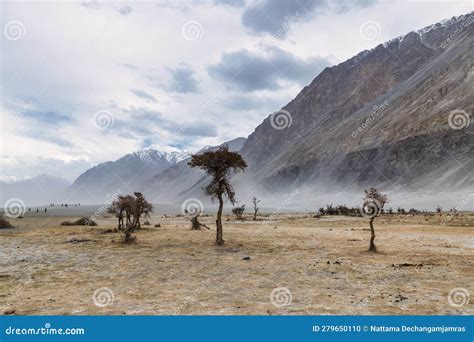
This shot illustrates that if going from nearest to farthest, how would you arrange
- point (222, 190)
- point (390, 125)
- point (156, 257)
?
point (156, 257), point (222, 190), point (390, 125)

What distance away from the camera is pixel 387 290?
1482 centimetres

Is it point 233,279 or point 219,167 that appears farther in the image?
point 219,167

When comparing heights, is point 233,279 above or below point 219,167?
below

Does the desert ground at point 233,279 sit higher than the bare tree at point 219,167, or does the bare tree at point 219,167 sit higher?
the bare tree at point 219,167

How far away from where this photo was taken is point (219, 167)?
3078cm

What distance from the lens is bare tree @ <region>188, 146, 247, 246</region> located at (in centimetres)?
3036

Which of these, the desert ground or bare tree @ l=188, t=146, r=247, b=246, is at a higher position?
bare tree @ l=188, t=146, r=247, b=246

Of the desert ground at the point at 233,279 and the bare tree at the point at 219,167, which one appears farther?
the bare tree at the point at 219,167

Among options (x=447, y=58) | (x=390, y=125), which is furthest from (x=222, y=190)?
(x=447, y=58)

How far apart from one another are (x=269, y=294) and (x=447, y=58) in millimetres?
207733

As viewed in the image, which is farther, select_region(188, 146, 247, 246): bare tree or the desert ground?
select_region(188, 146, 247, 246): bare tree

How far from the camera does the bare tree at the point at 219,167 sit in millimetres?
30359
